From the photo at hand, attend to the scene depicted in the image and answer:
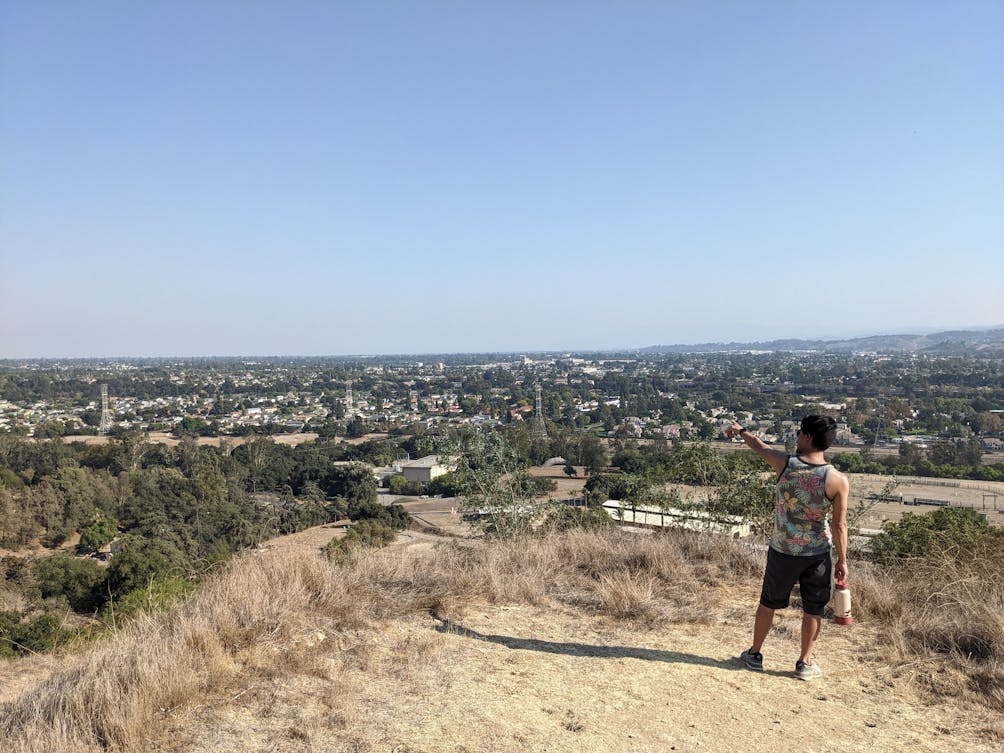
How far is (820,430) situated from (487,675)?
2126mm

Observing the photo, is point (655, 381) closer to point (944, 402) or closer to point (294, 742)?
point (944, 402)

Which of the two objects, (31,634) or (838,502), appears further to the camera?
(31,634)

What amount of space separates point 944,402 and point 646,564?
55.1 m

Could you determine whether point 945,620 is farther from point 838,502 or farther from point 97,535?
point 97,535

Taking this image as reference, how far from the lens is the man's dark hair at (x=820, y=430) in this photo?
322cm

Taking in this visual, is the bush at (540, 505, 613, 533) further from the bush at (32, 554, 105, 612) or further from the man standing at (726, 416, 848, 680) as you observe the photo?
the bush at (32, 554, 105, 612)

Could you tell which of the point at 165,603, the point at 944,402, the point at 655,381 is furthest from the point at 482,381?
the point at 165,603

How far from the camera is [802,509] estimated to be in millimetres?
3303

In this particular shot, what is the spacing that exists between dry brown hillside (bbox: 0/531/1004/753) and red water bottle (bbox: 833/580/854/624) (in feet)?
1.29

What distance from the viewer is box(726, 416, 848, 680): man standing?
3225 millimetres

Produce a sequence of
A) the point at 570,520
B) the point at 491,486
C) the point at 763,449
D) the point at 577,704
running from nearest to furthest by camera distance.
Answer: the point at 577,704 → the point at 763,449 → the point at 491,486 → the point at 570,520

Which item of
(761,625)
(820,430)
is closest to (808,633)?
(761,625)

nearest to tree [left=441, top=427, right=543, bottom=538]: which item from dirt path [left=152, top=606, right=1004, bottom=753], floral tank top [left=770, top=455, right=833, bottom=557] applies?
dirt path [left=152, top=606, right=1004, bottom=753]

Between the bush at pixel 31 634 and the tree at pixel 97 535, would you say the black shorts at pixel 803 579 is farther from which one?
the tree at pixel 97 535
